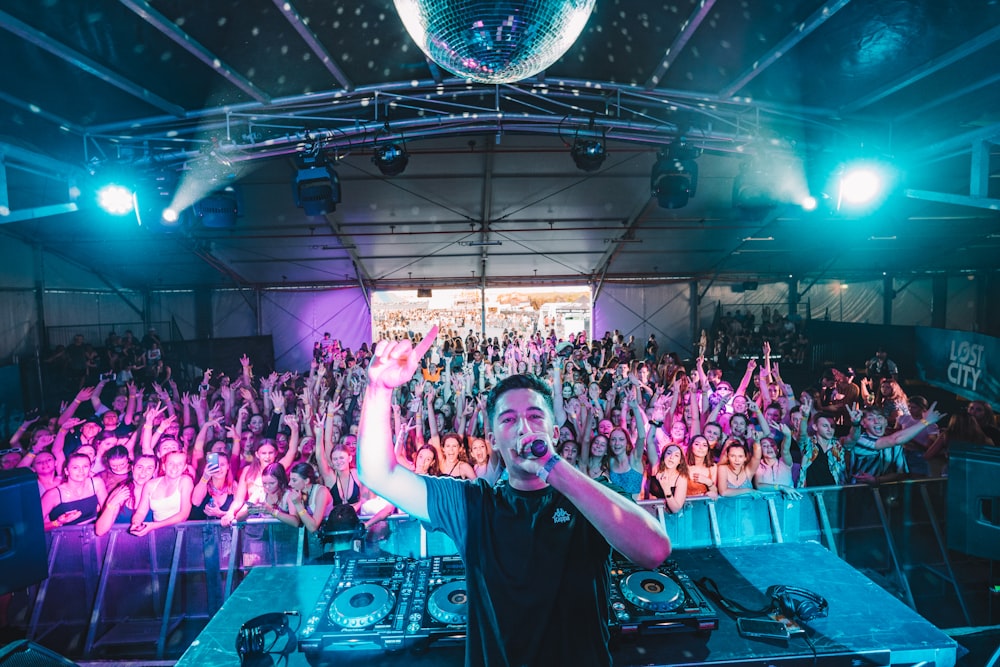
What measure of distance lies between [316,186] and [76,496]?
3.02 meters

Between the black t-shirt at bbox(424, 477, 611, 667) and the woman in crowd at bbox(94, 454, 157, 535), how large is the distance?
10.6ft

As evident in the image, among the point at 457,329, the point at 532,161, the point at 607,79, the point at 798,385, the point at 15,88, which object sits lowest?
the point at 798,385

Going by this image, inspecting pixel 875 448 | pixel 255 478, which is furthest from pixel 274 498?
pixel 875 448

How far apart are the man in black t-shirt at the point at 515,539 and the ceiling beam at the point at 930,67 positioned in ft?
11.0

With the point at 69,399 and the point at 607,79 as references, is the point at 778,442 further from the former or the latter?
the point at 69,399

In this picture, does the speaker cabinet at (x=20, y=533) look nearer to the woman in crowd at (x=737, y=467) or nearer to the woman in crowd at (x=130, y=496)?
the woman in crowd at (x=130, y=496)

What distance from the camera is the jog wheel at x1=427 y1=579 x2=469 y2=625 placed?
1.34 meters

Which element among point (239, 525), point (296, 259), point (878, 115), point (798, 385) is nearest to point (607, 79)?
point (878, 115)

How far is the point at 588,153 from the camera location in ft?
14.4

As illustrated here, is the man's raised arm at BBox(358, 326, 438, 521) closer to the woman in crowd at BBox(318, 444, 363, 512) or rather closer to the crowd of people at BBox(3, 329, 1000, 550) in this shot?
the crowd of people at BBox(3, 329, 1000, 550)

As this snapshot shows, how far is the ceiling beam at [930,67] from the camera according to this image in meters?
2.67

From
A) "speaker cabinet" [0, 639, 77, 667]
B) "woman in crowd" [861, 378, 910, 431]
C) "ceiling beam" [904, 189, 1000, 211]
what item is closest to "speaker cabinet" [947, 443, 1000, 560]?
"ceiling beam" [904, 189, 1000, 211]

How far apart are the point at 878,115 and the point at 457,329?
10143 mm

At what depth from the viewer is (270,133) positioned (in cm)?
438
